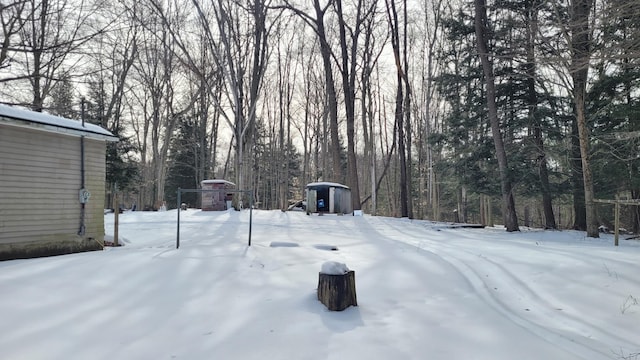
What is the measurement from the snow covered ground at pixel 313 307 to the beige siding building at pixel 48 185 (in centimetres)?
84

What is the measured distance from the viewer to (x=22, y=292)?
421 cm

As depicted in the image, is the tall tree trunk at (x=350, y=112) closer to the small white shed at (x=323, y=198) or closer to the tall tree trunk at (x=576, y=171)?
the small white shed at (x=323, y=198)

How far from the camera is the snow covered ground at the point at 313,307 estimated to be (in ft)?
10.1

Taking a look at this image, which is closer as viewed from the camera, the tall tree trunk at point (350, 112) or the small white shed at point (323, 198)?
the small white shed at point (323, 198)

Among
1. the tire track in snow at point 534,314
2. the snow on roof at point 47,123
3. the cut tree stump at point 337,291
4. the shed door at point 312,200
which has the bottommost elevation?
the tire track in snow at point 534,314

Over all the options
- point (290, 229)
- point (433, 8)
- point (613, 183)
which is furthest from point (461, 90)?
point (433, 8)

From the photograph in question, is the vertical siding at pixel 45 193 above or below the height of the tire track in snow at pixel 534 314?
above

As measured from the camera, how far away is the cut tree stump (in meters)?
3.94

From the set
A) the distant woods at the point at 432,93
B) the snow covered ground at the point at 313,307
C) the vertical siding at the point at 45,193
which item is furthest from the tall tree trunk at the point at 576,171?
the vertical siding at the point at 45,193

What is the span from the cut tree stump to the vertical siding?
18.7ft

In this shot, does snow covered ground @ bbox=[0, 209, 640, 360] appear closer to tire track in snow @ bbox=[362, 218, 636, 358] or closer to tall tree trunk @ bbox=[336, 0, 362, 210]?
tire track in snow @ bbox=[362, 218, 636, 358]

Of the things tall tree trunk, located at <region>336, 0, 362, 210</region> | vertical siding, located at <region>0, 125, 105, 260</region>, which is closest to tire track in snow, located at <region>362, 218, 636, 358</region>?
vertical siding, located at <region>0, 125, 105, 260</region>

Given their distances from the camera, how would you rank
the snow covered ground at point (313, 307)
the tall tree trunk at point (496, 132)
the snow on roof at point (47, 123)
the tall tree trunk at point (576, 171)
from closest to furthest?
the snow covered ground at point (313, 307)
the snow on roof at point (47, 123)
the tall tree trunk at point (576, 171)
the tall tree trunk at point (496, 132)

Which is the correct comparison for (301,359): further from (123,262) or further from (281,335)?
(123,262)
